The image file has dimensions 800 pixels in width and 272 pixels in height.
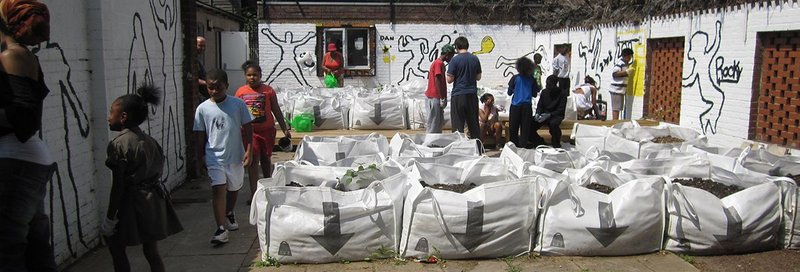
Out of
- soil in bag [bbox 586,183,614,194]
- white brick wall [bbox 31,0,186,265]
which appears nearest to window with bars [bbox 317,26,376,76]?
white brick wall [bbox 31,0,186,265]

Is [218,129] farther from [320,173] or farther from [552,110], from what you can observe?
[552,110]

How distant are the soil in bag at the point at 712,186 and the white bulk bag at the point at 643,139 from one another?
91 cm

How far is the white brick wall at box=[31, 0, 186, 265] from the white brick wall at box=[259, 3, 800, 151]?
7436mm

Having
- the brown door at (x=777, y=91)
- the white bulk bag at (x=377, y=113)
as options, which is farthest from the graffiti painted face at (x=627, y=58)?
the white bulk bag at (x=377, y=113)

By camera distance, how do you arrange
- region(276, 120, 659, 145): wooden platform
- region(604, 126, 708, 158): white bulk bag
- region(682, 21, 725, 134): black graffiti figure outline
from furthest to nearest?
region(276, 120, 659, 145): wooden platform, region(682, 21, 725, 134): black graffiti figure outline, region(604, 126, 708, 158): white bulk bag

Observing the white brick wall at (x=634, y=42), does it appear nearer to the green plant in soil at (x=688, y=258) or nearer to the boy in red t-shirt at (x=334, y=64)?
the boy in red t-shirt at (x=334, y=64)

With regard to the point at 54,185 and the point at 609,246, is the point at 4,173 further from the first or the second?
the point at 609,246

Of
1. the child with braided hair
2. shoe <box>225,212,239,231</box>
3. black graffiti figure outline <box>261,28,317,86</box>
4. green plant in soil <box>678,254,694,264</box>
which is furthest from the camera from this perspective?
black graffiti figure outline <box>261,28,317,86</box>

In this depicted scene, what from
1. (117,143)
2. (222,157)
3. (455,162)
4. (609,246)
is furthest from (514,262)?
(117,143)

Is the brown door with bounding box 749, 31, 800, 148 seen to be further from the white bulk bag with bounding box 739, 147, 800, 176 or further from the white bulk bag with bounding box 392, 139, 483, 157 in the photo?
the white bulk bag with bounding box 392, 139, 483, 157

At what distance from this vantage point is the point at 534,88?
29.5ft

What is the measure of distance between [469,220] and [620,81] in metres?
8.54

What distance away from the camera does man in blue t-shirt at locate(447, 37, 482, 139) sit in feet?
28.4

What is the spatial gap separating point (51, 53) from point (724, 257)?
17.0ft
